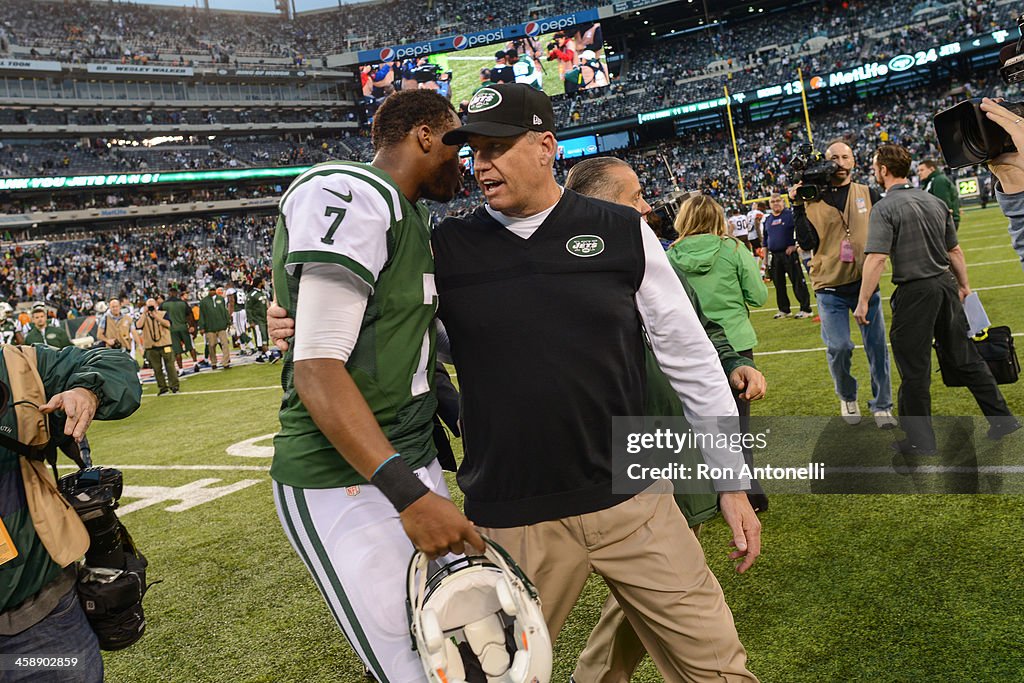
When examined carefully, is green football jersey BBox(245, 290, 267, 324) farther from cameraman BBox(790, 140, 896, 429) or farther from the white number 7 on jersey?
the white number 7 on jersey

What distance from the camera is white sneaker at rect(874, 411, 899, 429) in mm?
5832

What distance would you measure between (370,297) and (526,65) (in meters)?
50.5

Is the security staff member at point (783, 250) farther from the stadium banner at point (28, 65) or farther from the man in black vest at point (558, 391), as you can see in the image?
the stadium banner at point (28, 65)

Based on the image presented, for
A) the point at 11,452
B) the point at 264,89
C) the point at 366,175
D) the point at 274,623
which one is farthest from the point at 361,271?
the point at 264,89

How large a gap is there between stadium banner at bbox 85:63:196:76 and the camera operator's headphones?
57.7m

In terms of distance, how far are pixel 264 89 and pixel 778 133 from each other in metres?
36.9

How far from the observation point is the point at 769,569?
3924mm

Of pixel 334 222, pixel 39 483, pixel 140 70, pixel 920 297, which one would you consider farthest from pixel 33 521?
pixel 140 70

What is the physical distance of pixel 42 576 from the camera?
225cm

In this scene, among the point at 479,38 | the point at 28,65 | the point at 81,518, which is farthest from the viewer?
the point at 479,38

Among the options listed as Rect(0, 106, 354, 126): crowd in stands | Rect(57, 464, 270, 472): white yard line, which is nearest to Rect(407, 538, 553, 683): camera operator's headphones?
Rect(57, 464, 270, 472): white yard line

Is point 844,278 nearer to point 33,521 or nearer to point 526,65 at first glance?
point 33,521

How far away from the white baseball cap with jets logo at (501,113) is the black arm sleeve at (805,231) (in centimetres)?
453

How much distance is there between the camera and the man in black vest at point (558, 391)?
2.08m
